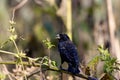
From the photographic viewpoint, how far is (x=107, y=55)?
2205 millimetres

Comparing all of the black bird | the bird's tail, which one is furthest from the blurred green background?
Answer: the bird's tail

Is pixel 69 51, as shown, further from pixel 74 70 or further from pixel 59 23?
pixel 59 23

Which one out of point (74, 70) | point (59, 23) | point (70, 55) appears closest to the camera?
point (74, 70)

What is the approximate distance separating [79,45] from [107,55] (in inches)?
144

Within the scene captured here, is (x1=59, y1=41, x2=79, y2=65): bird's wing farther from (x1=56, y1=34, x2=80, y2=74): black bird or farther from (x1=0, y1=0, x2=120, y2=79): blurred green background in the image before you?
(x1=0, y1=0, x2=120, y2=79): blurred green background

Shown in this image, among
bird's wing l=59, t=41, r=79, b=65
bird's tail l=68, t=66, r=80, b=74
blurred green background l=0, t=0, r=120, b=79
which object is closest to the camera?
bird's tail l=68, t=66, r=80, b=74

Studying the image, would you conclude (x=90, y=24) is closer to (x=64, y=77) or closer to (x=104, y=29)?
(x=104, y=29)

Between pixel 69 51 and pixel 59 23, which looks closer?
pixel 69 51

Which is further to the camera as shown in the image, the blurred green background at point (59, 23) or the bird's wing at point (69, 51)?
the blurred green background at point (59, 23)

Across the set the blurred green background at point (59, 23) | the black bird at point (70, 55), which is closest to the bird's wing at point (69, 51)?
the black bird at point (70, 55)

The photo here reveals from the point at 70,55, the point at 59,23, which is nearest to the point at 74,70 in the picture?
the point at 70,55

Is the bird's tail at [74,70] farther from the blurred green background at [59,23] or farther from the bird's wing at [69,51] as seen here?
the blurred green background at [59,23]

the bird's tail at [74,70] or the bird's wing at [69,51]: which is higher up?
the bird's wing at [69,51]

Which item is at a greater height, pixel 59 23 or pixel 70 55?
pixel 59 23
